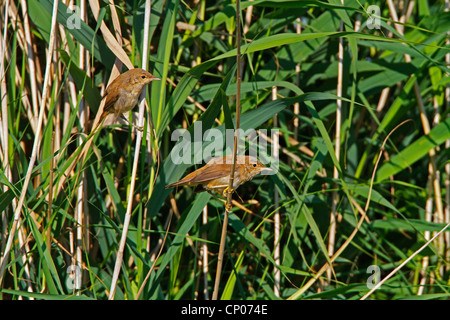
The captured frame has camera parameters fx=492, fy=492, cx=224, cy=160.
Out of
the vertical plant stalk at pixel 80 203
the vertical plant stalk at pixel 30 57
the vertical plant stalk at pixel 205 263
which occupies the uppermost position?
the vertical plant stalk at pixel 30 57

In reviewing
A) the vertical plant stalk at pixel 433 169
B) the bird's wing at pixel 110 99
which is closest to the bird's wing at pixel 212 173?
the bird's wing at pixel 110 99

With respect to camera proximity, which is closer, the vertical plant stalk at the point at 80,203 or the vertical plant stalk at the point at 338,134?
the vertical plant stalk at the point at 80,203

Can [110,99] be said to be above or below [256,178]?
above

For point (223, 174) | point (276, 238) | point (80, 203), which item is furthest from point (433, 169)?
point (80, 203)

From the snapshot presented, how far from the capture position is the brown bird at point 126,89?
1857 millimetres

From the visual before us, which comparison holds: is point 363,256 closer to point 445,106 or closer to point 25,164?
point 445,106

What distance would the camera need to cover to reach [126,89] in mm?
1840

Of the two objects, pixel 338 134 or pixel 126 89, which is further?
pixel 338 134

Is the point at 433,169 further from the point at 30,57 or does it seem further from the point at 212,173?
the point at 30,57

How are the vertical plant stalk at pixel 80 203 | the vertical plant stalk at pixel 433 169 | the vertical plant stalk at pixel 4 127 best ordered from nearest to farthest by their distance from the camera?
the vertical plant stalk at pixel 4 127, the vertical plant stalk at pixel 80 203, the vertical plant stalk at pixel 433 169

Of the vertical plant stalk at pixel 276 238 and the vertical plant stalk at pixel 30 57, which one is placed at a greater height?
the vertical plant stalk at pixel 30 57

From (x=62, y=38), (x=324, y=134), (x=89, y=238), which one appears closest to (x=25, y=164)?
(x=89, y=238)

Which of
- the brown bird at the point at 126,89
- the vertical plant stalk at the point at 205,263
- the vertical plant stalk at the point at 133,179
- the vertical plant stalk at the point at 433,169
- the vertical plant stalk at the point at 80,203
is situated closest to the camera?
the vertical plant stalk at the point at 133,179

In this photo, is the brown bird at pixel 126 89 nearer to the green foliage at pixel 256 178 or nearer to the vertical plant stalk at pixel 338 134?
the green foliage at pixel 256 178
